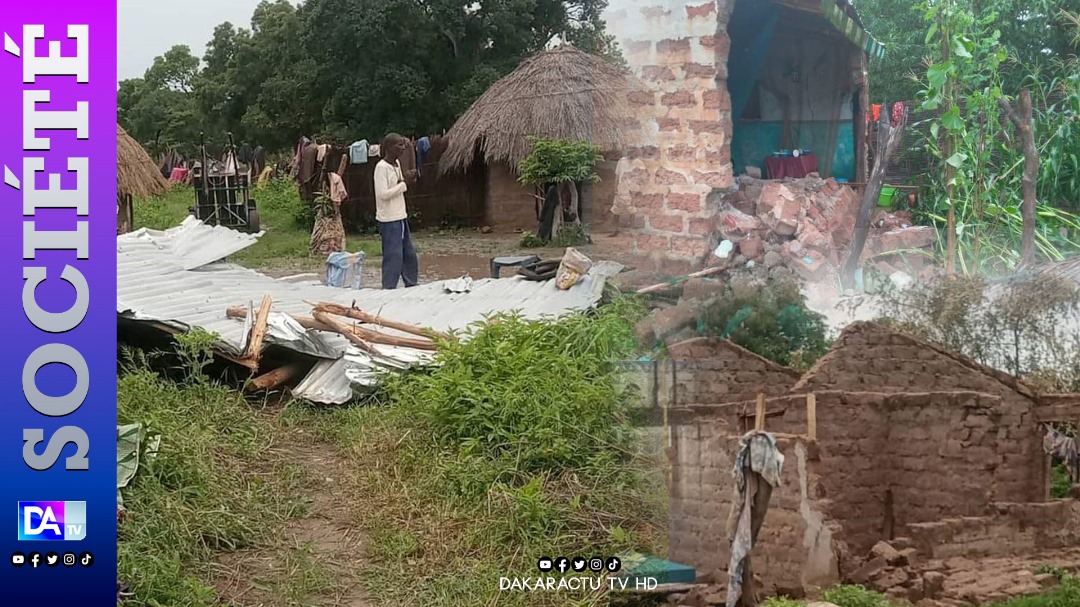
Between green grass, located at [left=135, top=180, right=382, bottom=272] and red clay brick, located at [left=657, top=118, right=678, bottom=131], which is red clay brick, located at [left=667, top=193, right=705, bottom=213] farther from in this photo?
green grass, located at [left=135, top=180, right=382, bottom=272]

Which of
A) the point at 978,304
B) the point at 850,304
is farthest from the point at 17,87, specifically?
the point at 978,304

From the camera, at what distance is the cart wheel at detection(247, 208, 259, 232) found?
12.7 ft

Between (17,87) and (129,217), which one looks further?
(129,217)

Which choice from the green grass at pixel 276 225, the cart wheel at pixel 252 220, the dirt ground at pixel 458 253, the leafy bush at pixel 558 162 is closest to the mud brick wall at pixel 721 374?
the leafy bush at pixel 558 162

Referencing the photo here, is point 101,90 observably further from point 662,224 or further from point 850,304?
point 850,304

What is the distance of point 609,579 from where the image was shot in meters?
2.63

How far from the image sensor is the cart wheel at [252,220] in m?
3.88

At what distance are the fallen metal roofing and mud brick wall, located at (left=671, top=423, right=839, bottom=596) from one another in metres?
0.94

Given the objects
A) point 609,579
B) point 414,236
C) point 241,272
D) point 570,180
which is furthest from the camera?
point 241,272

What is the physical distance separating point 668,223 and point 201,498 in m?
1.44

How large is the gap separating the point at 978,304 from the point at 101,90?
6.54ft

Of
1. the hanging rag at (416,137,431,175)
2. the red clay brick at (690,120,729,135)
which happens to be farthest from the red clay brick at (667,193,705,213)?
the hanging rag at (416,137,431,175)

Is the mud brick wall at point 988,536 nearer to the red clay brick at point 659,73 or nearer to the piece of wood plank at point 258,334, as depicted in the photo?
the red clay brick at point 659,73

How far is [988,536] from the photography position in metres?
2.40
